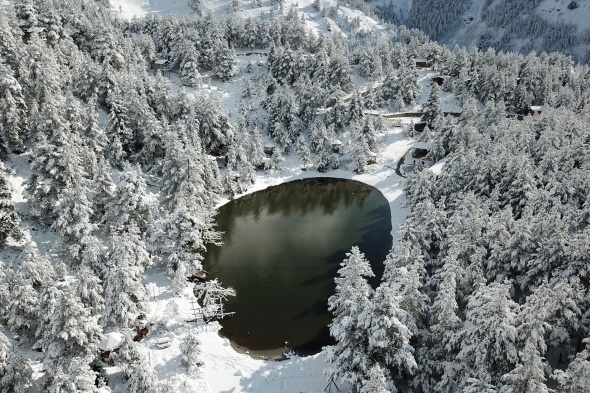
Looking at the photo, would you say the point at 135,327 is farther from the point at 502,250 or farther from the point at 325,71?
the point at 325,71

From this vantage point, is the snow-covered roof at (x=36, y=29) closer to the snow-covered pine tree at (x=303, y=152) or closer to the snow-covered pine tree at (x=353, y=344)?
the snow-covered pine tree at (x=303, y=152)

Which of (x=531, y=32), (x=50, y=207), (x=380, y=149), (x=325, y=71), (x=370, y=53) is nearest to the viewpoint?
(x=50, y=207)

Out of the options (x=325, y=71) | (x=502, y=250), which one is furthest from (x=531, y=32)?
(x=502, y=250)

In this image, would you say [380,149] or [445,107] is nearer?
[380,149]

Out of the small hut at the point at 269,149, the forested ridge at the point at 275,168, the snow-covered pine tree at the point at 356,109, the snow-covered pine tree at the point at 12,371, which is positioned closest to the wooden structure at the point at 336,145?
the forested ridge at the point at 275,168

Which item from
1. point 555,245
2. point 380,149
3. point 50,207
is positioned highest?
point 555,245

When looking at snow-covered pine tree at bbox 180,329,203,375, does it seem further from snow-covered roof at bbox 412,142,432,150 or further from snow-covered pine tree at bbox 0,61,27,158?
snow-covered roof at bbox 412,142,432,150

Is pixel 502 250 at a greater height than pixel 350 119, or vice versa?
pixel 502 250
